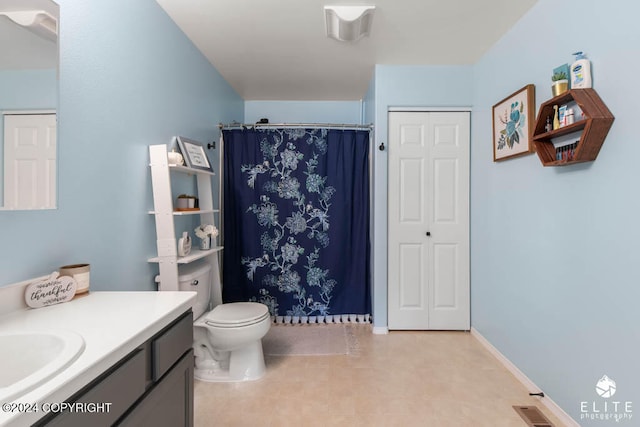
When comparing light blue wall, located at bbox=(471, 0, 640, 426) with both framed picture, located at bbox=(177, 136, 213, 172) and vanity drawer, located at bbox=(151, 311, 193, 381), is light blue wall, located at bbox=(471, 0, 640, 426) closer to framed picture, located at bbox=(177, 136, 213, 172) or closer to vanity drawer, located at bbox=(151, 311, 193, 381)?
vanity drawer, located at bbox=(151, 311, 193, 381)

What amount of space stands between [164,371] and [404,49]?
262 cm

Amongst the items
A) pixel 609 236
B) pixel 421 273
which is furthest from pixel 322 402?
pixel 609 236

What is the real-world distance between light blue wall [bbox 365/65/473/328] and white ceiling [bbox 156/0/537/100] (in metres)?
0.08

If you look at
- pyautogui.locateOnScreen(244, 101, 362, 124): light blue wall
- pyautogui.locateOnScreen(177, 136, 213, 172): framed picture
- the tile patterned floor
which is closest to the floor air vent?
the tile patterned floor

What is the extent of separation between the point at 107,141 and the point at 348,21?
61.8 inches

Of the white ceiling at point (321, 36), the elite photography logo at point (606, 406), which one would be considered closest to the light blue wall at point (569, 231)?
the elite photography logo at point (606, 406)

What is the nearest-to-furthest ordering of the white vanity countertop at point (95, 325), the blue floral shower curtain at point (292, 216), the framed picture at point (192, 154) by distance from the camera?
the white vanity countertop at point (95, 325)
the framed picture at point (192, 154)
the blue floral shower curtain at point (292, 216)

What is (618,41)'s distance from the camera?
1345 mm

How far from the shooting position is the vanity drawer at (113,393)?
684 mm

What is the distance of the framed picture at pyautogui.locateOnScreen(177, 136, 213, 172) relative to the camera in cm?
208

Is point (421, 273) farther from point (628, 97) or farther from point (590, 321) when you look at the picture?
point (628, 97)

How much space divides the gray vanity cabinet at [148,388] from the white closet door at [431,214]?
199 cm

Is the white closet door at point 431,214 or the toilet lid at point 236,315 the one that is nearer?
the toilet lid at point 236,315

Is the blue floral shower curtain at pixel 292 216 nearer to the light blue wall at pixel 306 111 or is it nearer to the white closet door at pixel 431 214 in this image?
the white closet door at pixel 431 214
